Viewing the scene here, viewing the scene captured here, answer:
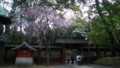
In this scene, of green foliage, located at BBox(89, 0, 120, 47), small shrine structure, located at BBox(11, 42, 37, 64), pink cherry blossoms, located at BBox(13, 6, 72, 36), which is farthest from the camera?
pink cherry blossoms, located at BBox(13, 6, 72, 36)

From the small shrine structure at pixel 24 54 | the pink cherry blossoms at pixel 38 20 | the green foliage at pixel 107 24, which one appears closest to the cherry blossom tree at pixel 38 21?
the pink cherry blossoms at pixel 38 20

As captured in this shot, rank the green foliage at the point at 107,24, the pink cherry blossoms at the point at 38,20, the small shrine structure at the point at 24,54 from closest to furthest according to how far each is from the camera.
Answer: the green foliage at the point at 107,24 → the small shrine structure at the point at 24,54 → the pink cherry blossoms at the point at 38,20

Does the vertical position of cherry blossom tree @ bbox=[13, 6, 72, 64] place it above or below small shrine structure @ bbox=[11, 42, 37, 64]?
above

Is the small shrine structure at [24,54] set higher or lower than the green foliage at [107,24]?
lower

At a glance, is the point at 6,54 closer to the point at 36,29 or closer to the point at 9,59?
the point at 9,59

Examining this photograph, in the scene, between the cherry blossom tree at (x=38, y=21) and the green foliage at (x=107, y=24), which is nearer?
the green foliage at (x=107, y=24)

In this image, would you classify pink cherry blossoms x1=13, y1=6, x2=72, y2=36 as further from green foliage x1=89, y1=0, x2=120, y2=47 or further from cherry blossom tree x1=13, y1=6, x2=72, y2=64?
green foliage x1=89, y1=0, x2=120, y2=47

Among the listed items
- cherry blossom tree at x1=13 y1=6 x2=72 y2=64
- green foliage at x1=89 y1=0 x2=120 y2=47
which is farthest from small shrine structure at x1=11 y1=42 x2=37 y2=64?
green foliage at x1=89 y1=0 x2=120 y2=47

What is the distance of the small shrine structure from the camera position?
51.7 feet

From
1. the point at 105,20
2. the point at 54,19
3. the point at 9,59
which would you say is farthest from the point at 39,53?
the point at 105,20

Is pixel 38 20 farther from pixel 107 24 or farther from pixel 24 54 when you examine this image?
pixel 107 24

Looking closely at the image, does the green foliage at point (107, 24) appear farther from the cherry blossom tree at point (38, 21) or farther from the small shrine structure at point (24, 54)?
the small shrine structure at point (24, 54)

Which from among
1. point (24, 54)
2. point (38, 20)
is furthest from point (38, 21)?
point (24, 54)

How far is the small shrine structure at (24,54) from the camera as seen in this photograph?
1576 cm
